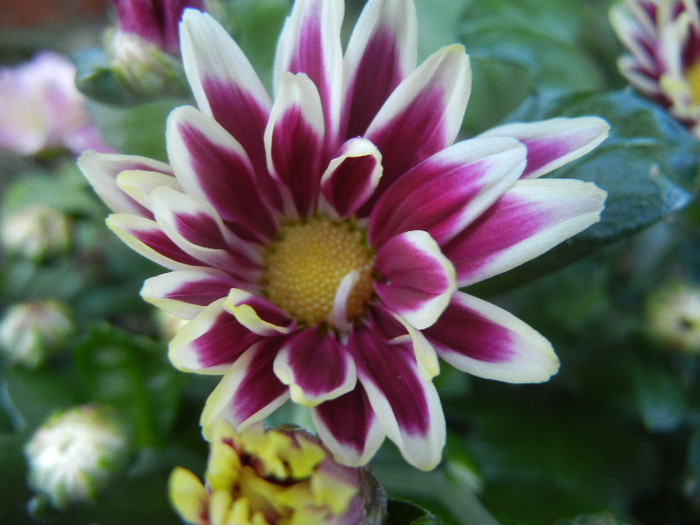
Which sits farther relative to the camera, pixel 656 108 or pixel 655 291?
pixel 655 291

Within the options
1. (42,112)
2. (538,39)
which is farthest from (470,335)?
(42,112)

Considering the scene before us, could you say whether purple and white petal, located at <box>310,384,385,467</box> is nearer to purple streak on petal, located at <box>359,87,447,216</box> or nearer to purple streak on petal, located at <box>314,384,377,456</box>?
purple streak on petal, located at <box>314,384,377,456</box>

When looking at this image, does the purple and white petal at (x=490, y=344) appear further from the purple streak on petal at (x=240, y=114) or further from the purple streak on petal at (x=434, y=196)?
the purple streak on petal at (x=240, y=114)

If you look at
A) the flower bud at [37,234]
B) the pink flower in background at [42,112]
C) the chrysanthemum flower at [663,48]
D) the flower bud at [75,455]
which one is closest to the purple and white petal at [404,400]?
the flower bud at [75,455]

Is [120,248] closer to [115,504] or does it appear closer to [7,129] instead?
[7,129]

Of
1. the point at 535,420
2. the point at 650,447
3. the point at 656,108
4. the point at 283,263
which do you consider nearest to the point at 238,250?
the point at 283,263

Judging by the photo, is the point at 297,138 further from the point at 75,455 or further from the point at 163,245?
the point at 75,455
